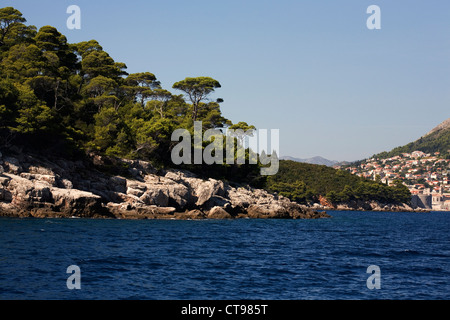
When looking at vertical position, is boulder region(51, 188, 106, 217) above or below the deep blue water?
above

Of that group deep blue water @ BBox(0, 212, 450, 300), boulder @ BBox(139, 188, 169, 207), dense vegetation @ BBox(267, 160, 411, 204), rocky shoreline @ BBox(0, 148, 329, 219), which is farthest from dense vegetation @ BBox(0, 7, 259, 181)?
dense vegetation @ BBox(267, 160, 411, 204)

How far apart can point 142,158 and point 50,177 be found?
18077 millimetres

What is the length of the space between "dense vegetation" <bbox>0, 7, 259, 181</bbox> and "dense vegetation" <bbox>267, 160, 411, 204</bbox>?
6348 cm

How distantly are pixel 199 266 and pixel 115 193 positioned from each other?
30306mm

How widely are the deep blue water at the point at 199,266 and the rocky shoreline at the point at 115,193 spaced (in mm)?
6570

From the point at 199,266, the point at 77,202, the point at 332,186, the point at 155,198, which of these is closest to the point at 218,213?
the point at 155,198

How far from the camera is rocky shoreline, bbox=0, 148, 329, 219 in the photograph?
41.9 meters

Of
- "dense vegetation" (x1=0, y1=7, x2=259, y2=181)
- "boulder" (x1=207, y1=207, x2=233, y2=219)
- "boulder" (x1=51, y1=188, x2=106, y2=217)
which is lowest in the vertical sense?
"boulder" (x1=207, y1=207, x2=233, y2=219)

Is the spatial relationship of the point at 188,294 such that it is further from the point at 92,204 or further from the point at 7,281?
the point at 92,204

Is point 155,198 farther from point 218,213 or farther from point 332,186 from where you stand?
point 332,186

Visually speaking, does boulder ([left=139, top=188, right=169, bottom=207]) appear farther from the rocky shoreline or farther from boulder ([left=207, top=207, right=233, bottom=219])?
boulder ([left=207, top=207, right=233, bottom=219])

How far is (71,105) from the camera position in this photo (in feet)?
187

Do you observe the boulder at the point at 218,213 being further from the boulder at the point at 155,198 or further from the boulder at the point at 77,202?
the boulder at the point at 77,202

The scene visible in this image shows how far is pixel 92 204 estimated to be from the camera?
44.8 meters
